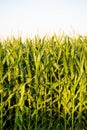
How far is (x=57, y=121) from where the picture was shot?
388cm

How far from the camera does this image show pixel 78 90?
3785 mm

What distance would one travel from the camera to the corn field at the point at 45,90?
12.3 ft

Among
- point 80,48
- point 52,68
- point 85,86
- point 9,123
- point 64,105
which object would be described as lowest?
point 9,123

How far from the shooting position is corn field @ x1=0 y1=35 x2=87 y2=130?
376 centimetres

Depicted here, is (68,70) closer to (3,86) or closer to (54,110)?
(54,110)

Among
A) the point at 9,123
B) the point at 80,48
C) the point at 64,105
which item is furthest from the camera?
the point at 80,48

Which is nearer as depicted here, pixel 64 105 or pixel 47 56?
pixel 64 105

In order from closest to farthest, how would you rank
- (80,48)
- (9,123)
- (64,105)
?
(64,105)
(9,123)
(80,48)

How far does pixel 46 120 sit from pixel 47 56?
87 centimetres

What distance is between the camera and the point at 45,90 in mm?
3855

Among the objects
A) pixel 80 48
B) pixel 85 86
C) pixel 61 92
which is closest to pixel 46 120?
pixel 61 92

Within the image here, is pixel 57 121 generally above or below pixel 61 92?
below

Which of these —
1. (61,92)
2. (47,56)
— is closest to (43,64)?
(47,56)

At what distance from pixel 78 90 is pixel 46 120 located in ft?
1.94
